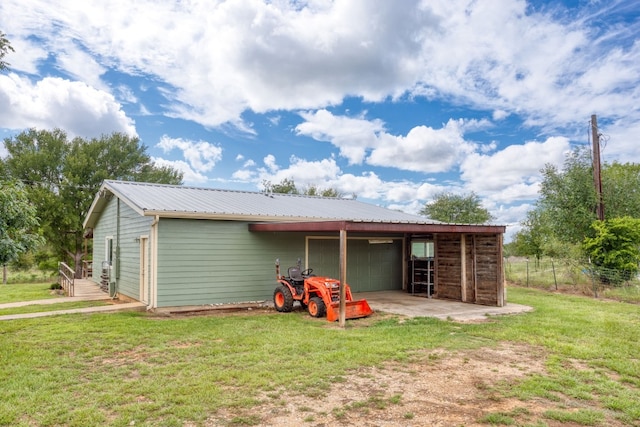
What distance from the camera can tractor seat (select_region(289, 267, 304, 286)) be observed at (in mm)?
9094

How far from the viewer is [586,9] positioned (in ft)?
33.6

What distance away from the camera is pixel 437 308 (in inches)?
382

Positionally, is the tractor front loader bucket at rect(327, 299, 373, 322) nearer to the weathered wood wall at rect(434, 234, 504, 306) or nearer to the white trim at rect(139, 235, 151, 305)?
the weathered wood wall at rect(434, 234, 504, 306)

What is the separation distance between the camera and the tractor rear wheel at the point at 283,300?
29.5 ft

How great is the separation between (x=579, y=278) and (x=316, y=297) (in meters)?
9.79

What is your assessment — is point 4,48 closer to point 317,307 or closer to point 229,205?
point 229,205

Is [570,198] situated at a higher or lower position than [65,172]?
lower

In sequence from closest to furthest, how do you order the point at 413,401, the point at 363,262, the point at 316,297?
the point at 413,401
the point at 316,297
the point at 363,262

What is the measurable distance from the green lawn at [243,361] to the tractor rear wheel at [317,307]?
447 millimetres

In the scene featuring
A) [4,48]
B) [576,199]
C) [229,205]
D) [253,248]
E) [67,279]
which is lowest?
[67,279]

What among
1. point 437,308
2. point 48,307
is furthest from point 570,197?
point 48,307

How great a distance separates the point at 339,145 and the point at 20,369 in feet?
64.8

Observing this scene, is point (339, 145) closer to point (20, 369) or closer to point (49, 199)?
point (49, 199)

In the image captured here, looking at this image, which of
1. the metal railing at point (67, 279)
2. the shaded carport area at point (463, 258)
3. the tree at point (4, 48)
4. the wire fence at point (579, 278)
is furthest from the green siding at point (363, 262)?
the tree at point (4, 48)
